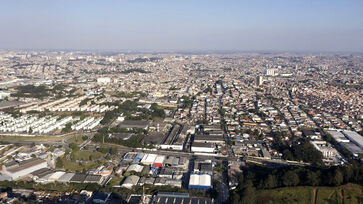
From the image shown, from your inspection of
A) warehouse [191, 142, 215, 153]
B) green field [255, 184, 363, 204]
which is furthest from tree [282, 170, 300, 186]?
warehouse [191, 142, 215, 153]

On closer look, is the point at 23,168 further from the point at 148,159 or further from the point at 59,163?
the point at 148,159

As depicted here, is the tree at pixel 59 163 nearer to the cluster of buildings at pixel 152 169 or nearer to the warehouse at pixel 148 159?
the cluster of buildings at pixel 152 169

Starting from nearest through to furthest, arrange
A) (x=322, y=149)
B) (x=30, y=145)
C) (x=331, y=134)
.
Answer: (x=322, y=149)
(x=30, y=145)
(x=331, y=134)

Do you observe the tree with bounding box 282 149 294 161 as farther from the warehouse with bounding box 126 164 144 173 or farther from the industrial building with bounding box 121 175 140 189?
the industrial building with bounding box 121 175 140 189

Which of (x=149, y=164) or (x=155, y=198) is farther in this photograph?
(x=149, y=164)

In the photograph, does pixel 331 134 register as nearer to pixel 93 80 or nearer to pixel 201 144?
pixel 201 144

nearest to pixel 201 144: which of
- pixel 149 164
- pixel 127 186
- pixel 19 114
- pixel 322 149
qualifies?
pixel 149 164
